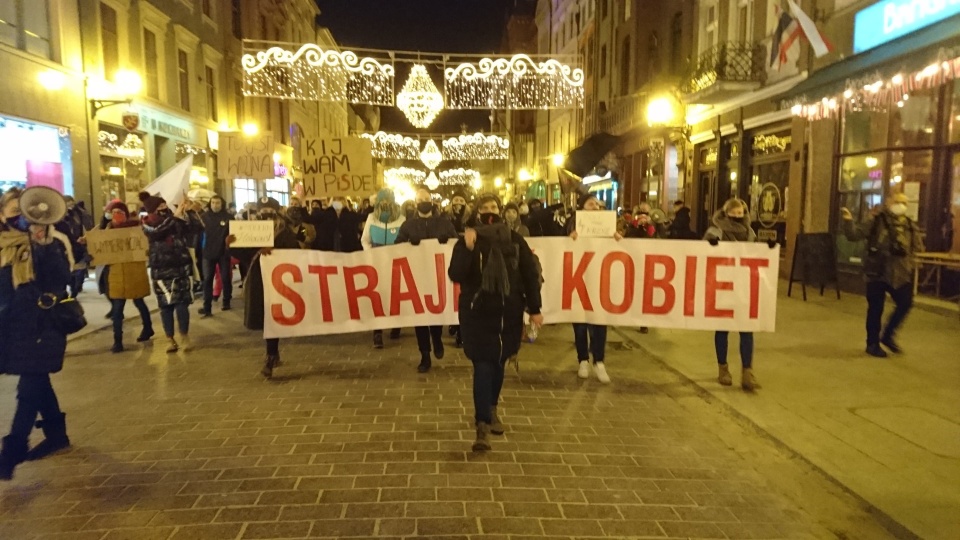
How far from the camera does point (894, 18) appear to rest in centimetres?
1064

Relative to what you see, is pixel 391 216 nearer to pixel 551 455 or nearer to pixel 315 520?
pixel 551 455

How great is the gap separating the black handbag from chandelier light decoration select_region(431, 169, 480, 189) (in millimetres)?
44112

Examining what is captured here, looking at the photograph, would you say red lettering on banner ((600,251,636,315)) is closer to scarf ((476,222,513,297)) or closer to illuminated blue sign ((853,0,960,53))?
scarf ((476,222,513,297))

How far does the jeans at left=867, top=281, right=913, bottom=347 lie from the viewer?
302 inches

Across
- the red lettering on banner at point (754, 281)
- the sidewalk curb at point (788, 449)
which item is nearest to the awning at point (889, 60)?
the red lettering on banner at point (754, 281)

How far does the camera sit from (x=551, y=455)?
488cm

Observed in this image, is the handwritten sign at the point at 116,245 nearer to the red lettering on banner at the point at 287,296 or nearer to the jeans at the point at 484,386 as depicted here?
the red lettering on banner at the point at 287,296

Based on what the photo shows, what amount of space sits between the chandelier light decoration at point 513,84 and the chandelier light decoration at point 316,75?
138 cm

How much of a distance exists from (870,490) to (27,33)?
55.8ft

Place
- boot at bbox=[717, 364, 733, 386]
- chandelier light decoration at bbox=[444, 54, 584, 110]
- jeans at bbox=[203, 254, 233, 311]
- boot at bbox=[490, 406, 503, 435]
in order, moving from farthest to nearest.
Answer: chandelier light decoration at bbox=[444, 54, 584, 110] < jeans at bbox=[203, 254, 233, 311] < boot at bbox=[717, 364, 733, 386] < boot at bbox=[490, 406, 503, 435]

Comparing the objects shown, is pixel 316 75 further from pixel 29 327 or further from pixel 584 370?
Result: pixel 29 327

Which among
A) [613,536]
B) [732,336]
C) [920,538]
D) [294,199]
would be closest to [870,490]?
[920,538]

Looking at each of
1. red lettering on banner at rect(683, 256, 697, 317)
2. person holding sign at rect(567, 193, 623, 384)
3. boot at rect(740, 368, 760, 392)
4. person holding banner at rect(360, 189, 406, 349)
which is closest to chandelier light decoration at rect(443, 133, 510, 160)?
person holding banner at rect(360, 189, 406, 349)

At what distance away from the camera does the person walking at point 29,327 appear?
4.61m
